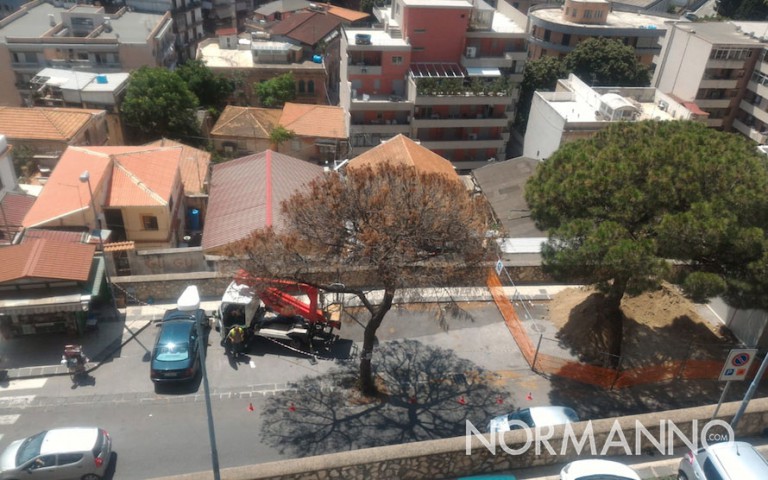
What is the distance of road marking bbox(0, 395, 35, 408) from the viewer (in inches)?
696

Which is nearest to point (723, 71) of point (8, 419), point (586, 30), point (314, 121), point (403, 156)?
point (586, 30)

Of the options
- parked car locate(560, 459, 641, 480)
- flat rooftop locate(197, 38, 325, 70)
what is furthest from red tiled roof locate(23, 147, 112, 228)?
flat rooftop locate(197, 38, 325, 70)

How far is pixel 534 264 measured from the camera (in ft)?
79.8

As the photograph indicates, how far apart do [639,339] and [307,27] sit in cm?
5103

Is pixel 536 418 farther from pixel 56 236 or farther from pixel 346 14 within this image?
pixel 346 14

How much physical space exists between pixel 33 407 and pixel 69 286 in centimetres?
440

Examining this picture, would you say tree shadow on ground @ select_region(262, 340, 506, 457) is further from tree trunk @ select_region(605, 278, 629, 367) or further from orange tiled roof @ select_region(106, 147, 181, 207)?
orange tiled roof @ select_region(106, 147, 181, 207)

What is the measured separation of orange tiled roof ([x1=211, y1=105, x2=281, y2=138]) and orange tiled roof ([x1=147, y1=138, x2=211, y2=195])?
24.6 feet

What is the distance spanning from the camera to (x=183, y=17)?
212ft

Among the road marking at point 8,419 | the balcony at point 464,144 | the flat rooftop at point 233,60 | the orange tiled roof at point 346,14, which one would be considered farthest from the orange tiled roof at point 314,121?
the road marking at point 8,419

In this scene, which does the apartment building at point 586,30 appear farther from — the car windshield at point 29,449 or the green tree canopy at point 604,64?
the car windshield at point 29,449

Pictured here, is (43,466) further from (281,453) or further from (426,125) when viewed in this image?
(426,125)

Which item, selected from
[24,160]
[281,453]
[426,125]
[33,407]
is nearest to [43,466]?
[33,407]

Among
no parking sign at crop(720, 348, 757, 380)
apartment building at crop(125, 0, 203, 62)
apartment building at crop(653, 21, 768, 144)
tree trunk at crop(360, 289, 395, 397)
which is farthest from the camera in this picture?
apartment building at crop(125, 0, 203, 62)
